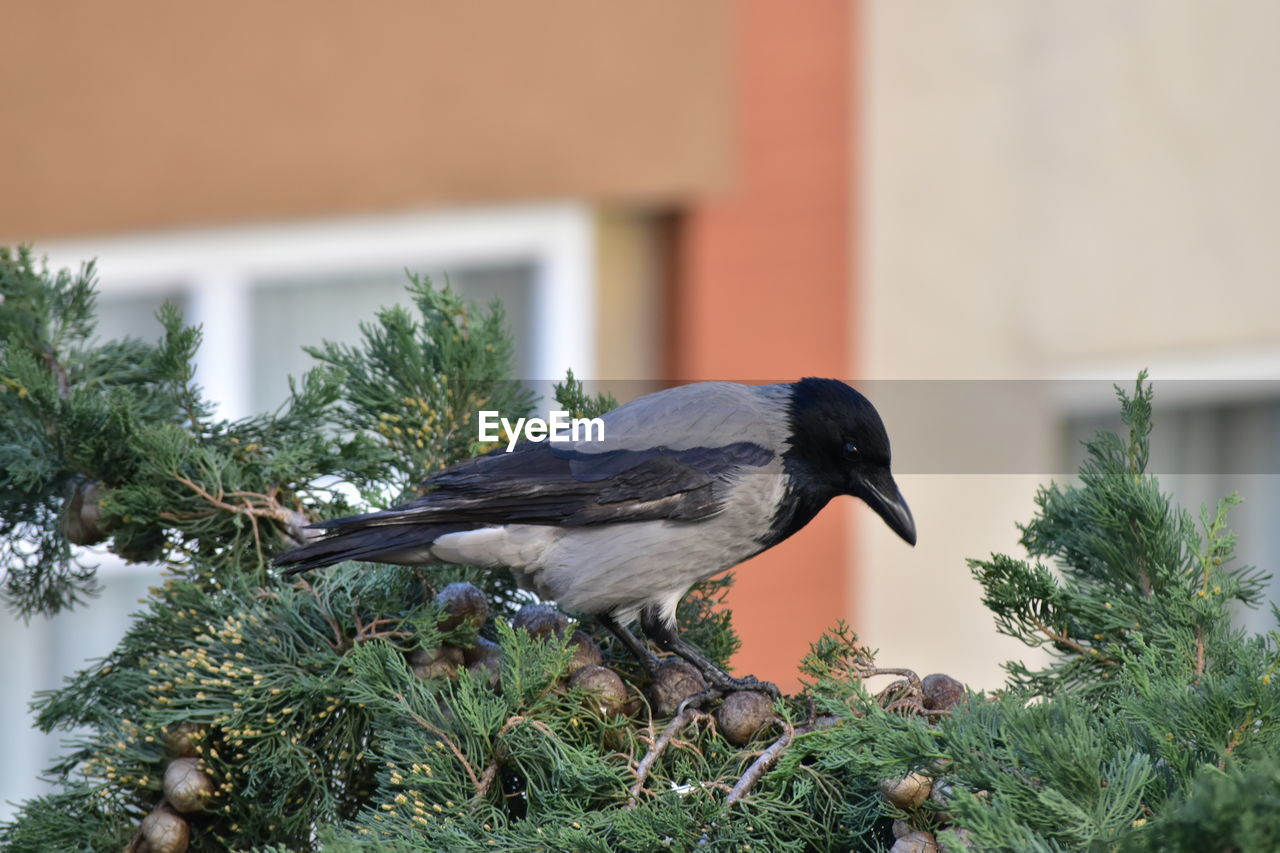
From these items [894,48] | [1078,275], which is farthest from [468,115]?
[1078,275]

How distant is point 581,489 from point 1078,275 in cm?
525

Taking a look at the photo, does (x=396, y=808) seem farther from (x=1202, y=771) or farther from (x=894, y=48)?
(x=894, y=48)

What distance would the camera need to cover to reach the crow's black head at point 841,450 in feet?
7.32

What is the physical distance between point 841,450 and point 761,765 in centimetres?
94

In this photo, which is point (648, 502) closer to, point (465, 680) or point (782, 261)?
point (465, 680)

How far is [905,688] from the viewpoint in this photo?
147 centimetres

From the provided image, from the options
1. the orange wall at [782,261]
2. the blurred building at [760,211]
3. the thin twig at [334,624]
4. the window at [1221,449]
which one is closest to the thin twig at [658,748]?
the thin twig at [334,624]

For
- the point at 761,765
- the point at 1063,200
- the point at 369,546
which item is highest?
the point at 1063,200

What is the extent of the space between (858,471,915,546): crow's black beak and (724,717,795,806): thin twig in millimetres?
831

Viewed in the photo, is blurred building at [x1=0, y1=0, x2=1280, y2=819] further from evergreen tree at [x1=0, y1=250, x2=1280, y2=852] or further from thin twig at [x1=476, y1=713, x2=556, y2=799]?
thin twig at [x1=476, y1=713, x2=556, y2=799]

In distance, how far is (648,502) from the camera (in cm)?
212

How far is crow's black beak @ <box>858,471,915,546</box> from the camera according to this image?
2207 millimetres

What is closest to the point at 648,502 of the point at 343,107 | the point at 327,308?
the point at 343,107

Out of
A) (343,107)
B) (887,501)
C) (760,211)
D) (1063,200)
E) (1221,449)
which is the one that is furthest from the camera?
(1221,449)
